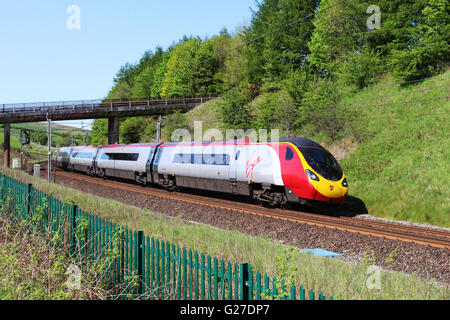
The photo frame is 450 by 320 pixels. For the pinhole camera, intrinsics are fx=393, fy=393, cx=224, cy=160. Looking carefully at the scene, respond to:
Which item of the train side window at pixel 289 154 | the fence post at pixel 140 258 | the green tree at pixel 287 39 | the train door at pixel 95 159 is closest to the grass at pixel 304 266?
the fence post at pixel 140 258

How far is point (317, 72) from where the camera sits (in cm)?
4669

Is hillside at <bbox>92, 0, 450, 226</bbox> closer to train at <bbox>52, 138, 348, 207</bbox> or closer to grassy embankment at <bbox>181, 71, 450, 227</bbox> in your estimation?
grassy embankment at <bbox>181, 71, 450, 227</bbox>

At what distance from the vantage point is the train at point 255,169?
14.5m

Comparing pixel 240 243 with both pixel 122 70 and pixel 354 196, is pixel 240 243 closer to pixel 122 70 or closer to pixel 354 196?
pixel 354 196

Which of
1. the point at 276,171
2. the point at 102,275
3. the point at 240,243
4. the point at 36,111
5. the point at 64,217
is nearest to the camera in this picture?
the point at 102,275

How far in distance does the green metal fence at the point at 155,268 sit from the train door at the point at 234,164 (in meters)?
9.42

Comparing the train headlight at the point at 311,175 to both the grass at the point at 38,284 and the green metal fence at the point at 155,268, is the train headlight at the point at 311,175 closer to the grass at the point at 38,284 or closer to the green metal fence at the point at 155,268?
the green metal fence at the point at 155,268

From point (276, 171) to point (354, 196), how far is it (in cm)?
519

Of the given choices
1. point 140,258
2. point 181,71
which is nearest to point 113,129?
point 181,71

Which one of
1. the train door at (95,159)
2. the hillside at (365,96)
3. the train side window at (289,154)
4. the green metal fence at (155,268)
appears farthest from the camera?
the train door at (95,159)

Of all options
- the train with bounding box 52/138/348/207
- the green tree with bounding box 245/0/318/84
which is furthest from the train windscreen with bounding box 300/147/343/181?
the green tree with bounding box 245/0/318/84

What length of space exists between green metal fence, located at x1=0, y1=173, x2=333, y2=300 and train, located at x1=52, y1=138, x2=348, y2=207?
27.1ft

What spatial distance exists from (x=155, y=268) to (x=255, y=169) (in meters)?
9.92
